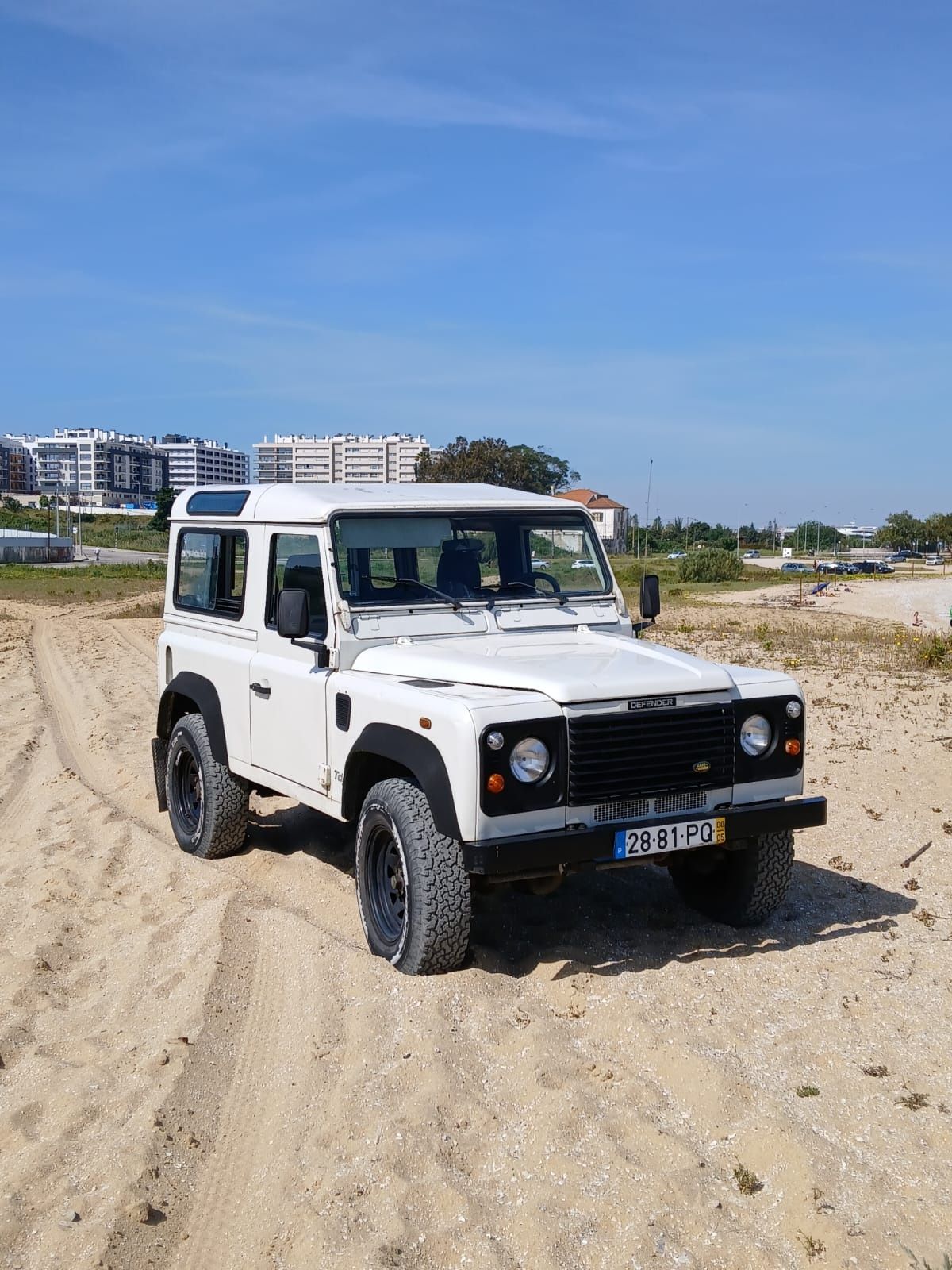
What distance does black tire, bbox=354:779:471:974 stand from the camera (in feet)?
16.1

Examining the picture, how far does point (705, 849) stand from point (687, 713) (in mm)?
861

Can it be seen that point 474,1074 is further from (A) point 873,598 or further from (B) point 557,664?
(A) point 873,598

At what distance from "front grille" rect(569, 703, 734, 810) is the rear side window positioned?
280 cm

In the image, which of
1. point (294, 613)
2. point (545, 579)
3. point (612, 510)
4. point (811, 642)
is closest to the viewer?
point (294, 613)

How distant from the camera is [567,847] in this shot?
4.71 meters

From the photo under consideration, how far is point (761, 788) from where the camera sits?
17.2ft

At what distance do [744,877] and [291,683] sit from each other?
243 centimetres

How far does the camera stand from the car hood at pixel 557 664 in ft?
16.1

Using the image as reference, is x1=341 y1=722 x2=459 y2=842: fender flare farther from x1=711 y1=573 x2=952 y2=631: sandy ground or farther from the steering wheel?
x1=711 y1=573 x2=952 y2=631: sandy ground

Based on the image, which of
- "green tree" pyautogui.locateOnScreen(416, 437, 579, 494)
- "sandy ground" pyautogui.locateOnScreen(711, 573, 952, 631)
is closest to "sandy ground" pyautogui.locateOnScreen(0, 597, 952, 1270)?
"sandy ground" pyautogui.locateOnScreen(711, 573, 952, 631)

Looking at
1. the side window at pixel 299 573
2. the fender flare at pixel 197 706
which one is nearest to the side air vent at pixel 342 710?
the side window at pixel 299 573

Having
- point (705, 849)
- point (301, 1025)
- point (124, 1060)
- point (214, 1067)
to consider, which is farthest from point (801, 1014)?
point (124, 1060)

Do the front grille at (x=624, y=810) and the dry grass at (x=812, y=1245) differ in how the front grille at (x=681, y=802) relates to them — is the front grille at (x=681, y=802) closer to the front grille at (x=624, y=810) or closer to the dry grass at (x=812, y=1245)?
the front grille at (x=624, y=810)

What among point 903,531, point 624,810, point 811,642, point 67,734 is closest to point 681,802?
point 624,810
